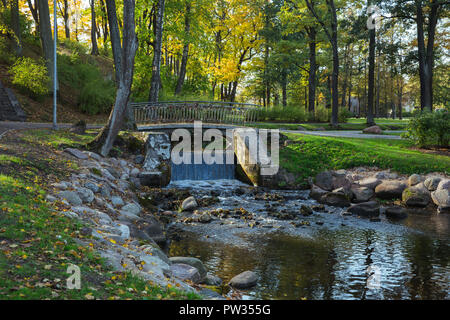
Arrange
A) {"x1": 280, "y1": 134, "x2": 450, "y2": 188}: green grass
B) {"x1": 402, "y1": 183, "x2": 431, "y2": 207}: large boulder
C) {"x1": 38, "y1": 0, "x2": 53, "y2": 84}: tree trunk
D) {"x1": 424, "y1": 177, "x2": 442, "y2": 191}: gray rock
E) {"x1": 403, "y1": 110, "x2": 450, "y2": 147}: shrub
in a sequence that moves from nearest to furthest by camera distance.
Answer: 1. {"x1": 402, "y1": 183, "x2": 431, "y2": 207}: large boulder
2. {"x1": 424, "y1": 177, "x2": 442, "y2": 191}: gray rock
3. {"x1": 280, "y1": 134, "x2": 450, "y2": 188}: green grass
4. {"x1": 403, "y1": 110, "x2": 450, "y2": 147}: shrub
5. {"x1": 38, "y1": 0, "x2": 53, "y2": 84}: tree trunk

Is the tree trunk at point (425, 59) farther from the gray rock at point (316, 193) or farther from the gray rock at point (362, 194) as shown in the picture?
the gray rock at point (316, 193)

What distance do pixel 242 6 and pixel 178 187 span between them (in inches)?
903

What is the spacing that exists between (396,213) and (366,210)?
2.81ft

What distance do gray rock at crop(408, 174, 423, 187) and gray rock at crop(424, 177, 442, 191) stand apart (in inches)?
11.4

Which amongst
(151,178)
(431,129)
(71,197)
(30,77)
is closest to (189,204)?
(151,178)

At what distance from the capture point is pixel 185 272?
5.91 metres

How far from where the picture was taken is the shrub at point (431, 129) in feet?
48.8

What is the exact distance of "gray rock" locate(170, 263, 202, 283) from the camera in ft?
19.0

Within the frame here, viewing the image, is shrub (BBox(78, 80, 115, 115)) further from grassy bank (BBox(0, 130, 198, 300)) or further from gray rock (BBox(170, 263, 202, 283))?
gray rock (BBox(170, 263, 202, 283))

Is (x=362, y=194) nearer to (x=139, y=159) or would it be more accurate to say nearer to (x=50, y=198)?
(x=139, y=159)

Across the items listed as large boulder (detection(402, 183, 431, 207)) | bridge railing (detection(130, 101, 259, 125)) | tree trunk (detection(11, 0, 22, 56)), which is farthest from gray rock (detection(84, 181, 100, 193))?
tree trunk (detection(11, 0, 22, 56))

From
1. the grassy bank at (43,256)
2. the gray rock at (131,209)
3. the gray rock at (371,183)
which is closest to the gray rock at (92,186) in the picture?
the gray rock at (131,209)

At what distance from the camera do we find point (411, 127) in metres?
16.1
